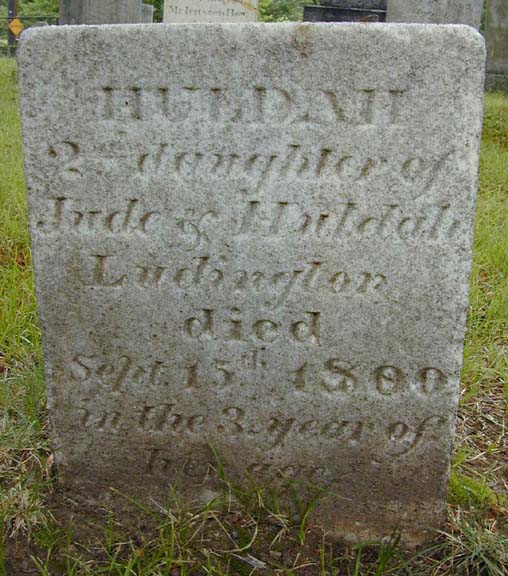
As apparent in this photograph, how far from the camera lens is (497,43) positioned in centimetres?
1174

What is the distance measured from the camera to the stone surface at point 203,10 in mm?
6023

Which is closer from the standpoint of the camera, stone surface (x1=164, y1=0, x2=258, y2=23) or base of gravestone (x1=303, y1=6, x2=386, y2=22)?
stone surface (x1=164, y1=0, x2=258, y2=23)

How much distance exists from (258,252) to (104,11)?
5727 mm

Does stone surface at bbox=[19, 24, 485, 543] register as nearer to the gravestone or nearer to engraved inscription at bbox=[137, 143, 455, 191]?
engraved inscription at bbox=[137, 143, 455, 191]

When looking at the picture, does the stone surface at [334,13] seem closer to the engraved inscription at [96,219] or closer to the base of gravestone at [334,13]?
the base of gravestone at [334,13]

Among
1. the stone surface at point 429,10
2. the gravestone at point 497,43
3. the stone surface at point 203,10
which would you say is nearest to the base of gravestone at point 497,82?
the gravestone at point 497,43

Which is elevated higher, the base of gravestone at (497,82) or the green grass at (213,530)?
the green grass at (213,530)

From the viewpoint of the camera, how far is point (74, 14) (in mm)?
6887

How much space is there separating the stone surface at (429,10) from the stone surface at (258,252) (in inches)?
182

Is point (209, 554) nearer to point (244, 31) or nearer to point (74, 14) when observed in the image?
point (244, 31)

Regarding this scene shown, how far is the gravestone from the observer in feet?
38.0

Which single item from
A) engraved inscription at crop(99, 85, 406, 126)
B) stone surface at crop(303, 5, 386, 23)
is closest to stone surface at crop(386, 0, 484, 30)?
stone surface at crop(303, 5, 386, 23)

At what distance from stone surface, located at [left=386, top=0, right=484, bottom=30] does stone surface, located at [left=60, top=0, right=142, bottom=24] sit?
252 centimetres

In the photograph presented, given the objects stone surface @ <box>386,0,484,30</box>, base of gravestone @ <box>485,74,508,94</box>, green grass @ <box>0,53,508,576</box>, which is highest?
stone surface @ <box>386,0,484,30</box>
